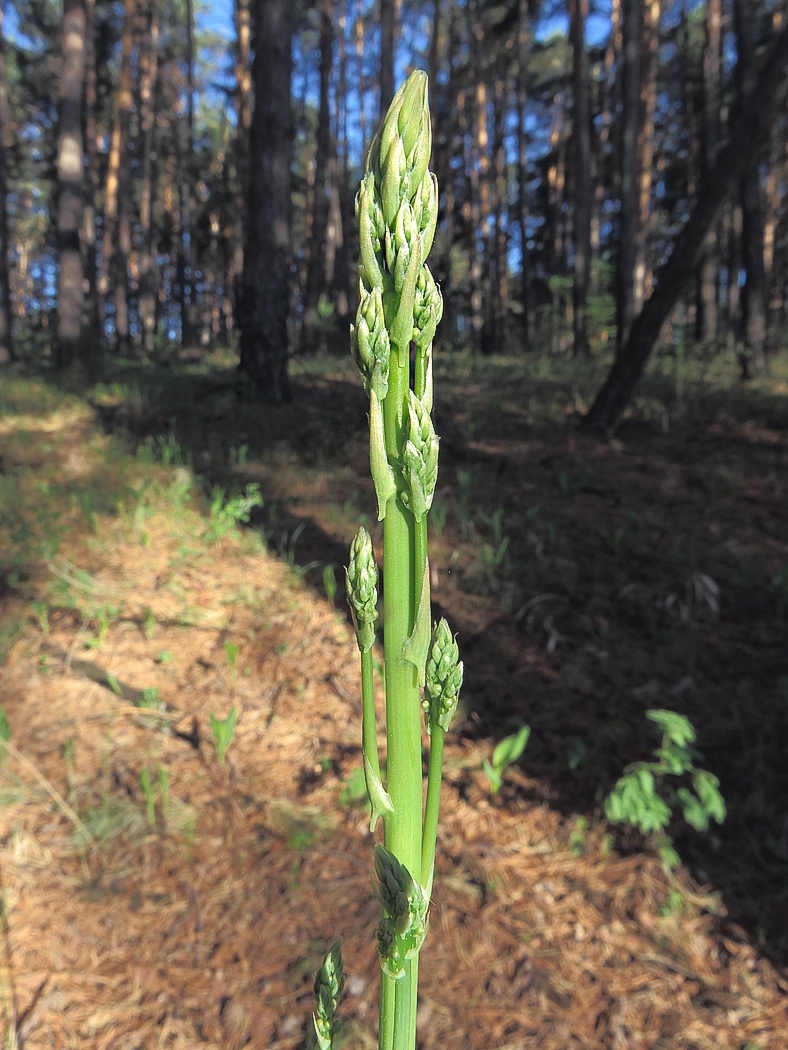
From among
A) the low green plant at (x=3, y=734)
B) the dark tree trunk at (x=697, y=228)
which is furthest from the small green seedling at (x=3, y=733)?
the dark tree trunk at (x=697, y=228)

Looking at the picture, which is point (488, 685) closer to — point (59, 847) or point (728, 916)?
point (728, 916)

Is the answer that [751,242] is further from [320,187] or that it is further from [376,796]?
[376,796]

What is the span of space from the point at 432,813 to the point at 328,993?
0.25 metres

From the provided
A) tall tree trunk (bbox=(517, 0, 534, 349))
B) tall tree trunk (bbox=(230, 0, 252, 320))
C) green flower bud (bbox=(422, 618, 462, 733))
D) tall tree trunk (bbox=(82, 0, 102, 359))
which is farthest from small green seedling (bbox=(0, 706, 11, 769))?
tall tree trunk (bbox=(517, 0, 534, 349))

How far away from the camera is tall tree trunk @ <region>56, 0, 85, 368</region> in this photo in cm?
856

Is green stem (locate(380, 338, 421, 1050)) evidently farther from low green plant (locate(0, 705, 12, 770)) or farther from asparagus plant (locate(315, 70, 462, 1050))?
low green plant (locate(0, 705, 12, 770))

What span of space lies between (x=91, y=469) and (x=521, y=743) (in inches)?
152

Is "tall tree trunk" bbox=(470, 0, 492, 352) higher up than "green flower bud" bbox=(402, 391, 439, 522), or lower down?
higher up

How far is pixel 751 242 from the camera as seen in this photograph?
8.30 meters

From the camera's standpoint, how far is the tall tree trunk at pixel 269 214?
6.18 meters

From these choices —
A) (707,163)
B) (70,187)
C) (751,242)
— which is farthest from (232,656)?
(707,163)

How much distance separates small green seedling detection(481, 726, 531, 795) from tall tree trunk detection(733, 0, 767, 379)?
296 inches

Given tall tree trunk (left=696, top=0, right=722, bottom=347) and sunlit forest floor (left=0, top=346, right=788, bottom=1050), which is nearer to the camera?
sunlit forest floor (left=0, top=346, right=788, bottom=1050)

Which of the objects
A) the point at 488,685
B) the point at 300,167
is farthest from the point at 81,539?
the point at 300,167
